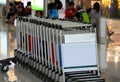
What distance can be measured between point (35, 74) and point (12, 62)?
5.51 ft

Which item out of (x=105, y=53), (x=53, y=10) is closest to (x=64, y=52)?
(x=105, y=53)

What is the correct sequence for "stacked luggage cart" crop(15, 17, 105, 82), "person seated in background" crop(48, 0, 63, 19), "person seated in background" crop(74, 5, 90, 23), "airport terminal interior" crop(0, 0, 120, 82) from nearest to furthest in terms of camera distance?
"stacked luggage cart" crop(15, 17, 105, 82) → "airport terminal interior" crop(0, 0, 120, 82) → "person seated in background" crop(74, 5, 90, 23) → "person seated in background" crop(48, 0, 63, 19)

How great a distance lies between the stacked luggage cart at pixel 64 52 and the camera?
7.00 meters

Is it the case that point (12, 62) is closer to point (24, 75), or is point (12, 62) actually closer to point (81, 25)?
point (24, 75)

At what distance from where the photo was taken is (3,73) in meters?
9.26

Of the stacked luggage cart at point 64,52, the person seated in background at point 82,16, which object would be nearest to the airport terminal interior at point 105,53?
the stacked luggage cart at point 64,52

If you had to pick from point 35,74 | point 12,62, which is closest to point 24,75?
point 35,74

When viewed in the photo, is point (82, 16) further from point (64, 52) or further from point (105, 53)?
point (64, 52)

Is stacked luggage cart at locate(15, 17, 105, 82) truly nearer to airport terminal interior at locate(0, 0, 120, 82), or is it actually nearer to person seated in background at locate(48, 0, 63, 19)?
airport terminal interior at locate(0, 0, 120, 82)

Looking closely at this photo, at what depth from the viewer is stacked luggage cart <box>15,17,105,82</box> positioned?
6996 mm

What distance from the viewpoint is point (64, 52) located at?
6977mm

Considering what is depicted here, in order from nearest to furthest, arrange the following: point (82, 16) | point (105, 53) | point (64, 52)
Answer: point (64, 52)
point (105, 53)
point (82, 16)

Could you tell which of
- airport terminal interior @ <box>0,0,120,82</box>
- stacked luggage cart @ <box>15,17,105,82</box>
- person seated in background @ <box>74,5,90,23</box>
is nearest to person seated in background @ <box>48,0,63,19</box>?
airport terminal interior @ <box>0,0,120,82</box>

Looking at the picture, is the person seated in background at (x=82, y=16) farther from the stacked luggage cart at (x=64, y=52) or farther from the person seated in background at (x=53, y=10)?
the stacked luggage cart at (x=64, y=52)
